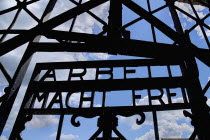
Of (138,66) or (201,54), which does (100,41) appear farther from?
(201,54)

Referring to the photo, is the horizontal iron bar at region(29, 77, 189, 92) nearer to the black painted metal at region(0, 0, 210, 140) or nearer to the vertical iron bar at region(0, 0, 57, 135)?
the black painted metal at region(0, 0, 210, 140)

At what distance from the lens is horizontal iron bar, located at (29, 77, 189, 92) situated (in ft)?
8.85

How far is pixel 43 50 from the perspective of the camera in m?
2.64

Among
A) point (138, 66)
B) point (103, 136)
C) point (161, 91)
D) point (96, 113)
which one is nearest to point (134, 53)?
point (138, 66)

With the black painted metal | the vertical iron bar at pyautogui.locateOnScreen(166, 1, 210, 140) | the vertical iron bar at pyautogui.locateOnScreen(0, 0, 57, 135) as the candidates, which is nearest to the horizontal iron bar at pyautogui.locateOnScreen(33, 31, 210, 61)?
the black painted metal

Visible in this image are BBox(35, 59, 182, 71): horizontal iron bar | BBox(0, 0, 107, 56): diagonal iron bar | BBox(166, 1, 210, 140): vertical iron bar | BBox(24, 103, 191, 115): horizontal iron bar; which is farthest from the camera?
BBox(35, 59, 182, 71): horizontal iron bar

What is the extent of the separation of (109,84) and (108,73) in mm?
346

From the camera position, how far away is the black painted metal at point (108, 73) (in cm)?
238

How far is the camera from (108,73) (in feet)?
9.99

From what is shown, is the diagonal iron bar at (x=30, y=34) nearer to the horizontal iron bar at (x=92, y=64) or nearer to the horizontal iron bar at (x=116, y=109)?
the horizontal iron bar at (x=92, y=64)

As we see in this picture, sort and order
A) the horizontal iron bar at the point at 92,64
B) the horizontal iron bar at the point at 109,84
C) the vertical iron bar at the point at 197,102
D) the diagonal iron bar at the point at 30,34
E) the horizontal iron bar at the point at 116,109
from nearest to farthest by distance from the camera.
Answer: the vertical iron bar at the point at 197,102, the diagonal iron bar at the point at 30,34, the horizontal iron bar at the point at 116,109, the horizontal iron bar at the point at 109,84, the horizontal iron bar at the point at 92,64

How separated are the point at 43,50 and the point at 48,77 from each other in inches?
24.2

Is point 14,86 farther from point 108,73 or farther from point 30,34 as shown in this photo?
point 108,73

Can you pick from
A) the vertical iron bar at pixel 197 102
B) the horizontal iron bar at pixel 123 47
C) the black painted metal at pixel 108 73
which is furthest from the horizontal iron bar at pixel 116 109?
the horizontal iron bar at pixel 123 47
